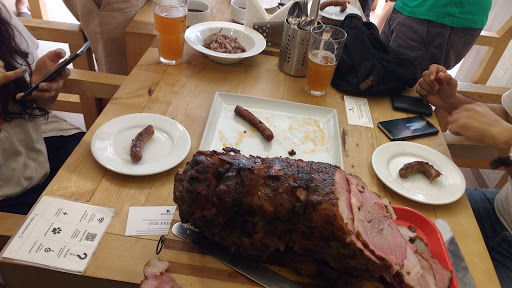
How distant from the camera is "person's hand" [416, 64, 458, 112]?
183 centimetres

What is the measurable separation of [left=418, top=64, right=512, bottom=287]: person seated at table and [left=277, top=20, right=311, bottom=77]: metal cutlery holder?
0.65m

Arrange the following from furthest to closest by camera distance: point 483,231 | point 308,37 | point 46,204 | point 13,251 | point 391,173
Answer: point 308,37 → point 483,231 → point 391,173 → point 46,204 → point 13,251

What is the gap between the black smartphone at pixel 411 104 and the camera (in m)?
1.82

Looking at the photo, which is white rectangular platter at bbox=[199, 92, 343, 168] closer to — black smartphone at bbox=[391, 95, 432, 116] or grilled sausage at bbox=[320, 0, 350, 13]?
black smartphone at bbox=[391, 95, 432, 116]

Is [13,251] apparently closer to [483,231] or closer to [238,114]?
[238,114]

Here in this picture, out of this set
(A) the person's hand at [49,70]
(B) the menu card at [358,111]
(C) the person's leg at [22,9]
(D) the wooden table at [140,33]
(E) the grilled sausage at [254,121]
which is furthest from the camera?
(C) the person's leg at [22,9]

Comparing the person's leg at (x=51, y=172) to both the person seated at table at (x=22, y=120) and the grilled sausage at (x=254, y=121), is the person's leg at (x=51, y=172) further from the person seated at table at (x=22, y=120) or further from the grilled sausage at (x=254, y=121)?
the grilled sausage at (x=254, y=121)

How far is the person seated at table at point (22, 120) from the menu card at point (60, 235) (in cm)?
58

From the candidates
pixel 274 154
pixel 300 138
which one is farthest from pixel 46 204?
pixel 300 138

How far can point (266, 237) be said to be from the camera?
979 mm

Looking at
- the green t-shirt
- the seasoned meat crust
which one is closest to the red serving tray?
the seasoned meat crust

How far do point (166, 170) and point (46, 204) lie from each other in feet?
1.28

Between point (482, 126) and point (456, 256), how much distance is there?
685mm

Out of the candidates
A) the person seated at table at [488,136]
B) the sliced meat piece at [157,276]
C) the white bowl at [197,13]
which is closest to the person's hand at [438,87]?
the person seated at table at [488,136]
